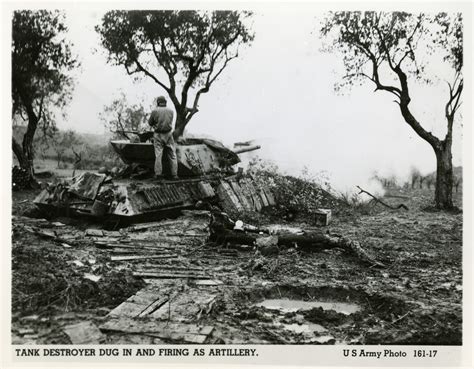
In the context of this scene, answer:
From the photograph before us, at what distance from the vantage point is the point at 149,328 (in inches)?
188

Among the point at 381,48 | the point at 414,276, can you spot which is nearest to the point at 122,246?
the point at 414,276

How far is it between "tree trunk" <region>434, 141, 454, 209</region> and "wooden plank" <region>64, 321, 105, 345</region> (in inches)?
299

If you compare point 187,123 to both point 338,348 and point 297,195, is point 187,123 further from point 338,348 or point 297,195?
point 338,348

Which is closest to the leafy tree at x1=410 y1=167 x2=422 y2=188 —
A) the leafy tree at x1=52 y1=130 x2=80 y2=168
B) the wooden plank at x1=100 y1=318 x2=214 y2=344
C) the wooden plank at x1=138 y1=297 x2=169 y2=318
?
the wooden plank at x1=138 y1=297 x2=169 y2=318

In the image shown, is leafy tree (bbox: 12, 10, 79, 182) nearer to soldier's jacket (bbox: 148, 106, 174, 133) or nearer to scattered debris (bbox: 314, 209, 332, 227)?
soldier's jacket (bbox: 148, 106, 174, 133)

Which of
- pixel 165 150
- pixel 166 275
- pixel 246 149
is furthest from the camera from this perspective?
pixel 246 149

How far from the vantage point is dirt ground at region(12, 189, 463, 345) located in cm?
490

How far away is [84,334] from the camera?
15.4ft

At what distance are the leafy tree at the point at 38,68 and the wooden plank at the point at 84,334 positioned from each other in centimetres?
326

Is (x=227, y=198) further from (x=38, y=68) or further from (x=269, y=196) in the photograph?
(x=38, y=68)

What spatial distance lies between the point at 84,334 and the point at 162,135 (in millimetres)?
4716

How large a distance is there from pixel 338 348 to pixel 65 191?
18.5 ft

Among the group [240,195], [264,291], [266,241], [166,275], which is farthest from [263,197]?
[264,291]

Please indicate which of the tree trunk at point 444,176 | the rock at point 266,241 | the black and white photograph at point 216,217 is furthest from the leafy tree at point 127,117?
the tree trunk at point 444,176
